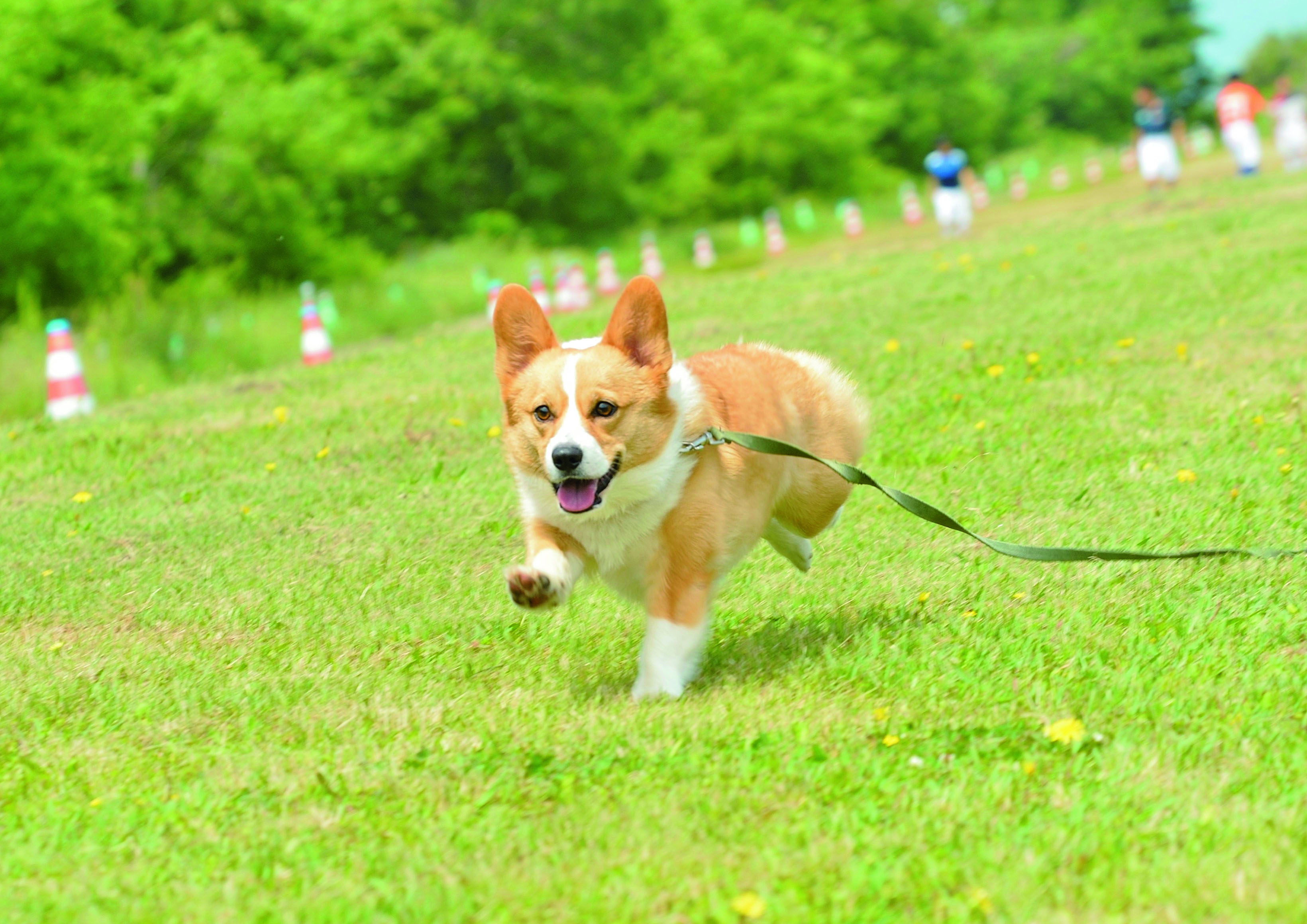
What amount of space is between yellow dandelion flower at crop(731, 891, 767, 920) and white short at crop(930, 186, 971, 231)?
24225 mm

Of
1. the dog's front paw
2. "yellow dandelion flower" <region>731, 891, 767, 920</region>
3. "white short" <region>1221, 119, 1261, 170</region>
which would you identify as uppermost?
"white short" <region>1221, 119, 1261, 170</region>

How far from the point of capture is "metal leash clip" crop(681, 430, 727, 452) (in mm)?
4727

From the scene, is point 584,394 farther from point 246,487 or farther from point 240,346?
point 240,346

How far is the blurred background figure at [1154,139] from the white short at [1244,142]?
1158mm

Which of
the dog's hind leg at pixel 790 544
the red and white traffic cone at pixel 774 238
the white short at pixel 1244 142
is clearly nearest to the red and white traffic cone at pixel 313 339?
the dog's hind leg at pixel 790 544

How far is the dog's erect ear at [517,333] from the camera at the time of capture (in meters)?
4.70

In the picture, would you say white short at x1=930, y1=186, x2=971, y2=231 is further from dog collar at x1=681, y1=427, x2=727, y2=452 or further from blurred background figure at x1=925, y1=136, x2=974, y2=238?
dog collar at x1=681, y1=427, x2=727, y2=452

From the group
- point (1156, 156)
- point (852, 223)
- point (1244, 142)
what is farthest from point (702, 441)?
point (852, 223)

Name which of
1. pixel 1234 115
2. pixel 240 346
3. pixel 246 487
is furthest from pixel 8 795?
pixel 1234 115

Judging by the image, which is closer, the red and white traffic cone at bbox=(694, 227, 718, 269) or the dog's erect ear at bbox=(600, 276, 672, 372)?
the dog's erect ear at bbox=(600, 276, 672, 372)

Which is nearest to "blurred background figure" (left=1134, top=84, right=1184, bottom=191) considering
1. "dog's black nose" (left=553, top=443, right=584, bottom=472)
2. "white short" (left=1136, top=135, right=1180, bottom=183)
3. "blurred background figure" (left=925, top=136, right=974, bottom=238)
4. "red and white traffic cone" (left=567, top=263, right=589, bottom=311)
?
"white short" (left=1136, top=135, right=1180, bottom=183)

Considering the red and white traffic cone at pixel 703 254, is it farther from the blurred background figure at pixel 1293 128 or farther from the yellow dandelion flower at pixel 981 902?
the yellow dandelion flower at pixel 981 902

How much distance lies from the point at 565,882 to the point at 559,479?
1.42 m

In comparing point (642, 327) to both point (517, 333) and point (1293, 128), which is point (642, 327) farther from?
point (1293, 128)
